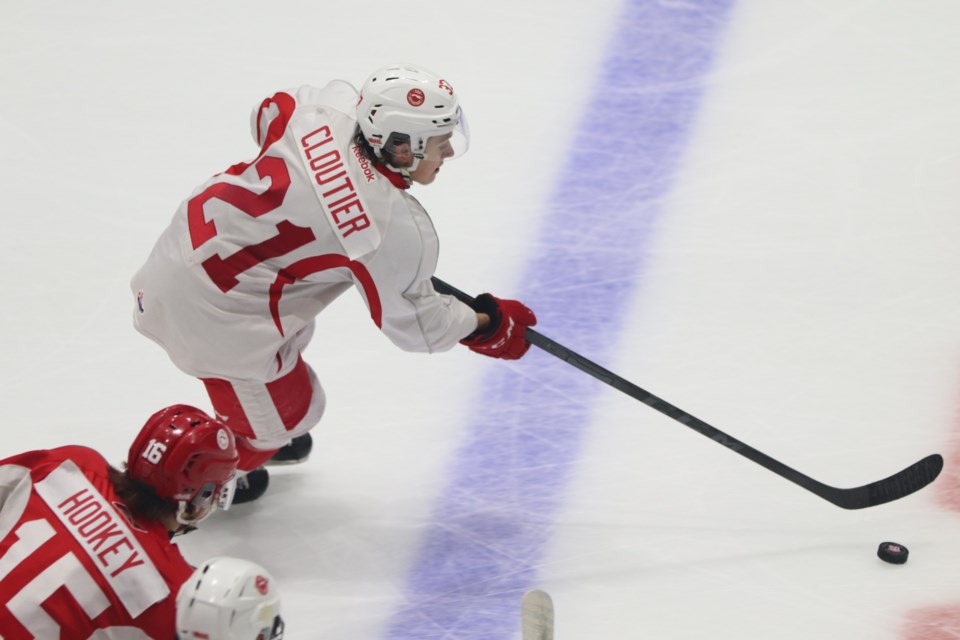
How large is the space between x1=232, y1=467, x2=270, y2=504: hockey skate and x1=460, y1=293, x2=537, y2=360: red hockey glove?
2.57ft

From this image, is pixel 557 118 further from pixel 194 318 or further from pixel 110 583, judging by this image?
pixel 110 583

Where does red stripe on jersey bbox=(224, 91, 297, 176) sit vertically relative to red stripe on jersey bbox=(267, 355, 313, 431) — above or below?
above

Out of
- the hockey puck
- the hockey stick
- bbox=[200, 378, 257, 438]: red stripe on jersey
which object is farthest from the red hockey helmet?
the hockey puck

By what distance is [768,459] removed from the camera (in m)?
3.46

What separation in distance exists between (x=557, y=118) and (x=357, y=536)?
223 cm

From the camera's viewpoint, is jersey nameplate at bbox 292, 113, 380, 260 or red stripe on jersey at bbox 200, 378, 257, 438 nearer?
jersey nameplate at bbox 292, 113, 380, 260

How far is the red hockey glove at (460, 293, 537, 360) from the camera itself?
327cm

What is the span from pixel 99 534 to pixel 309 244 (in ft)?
2.99

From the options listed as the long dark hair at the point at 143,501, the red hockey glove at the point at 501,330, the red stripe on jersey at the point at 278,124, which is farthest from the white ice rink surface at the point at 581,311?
the red stripe on jersey at the point at 278,124

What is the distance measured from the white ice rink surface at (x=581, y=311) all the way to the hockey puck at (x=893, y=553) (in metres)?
0.03

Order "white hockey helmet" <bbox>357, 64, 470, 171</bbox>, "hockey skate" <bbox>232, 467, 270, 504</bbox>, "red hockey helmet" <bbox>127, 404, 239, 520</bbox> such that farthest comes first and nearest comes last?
"hockey skate" <bbox>232, 467, 270, 504</bbox>, "white hockey helmet" <bbox>357, 64, 470, 171</bbox>, "red hockey helmet" <bbox>127, 404, 239, 520</bbox>

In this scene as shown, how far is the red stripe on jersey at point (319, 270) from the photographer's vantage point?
10.00 feet

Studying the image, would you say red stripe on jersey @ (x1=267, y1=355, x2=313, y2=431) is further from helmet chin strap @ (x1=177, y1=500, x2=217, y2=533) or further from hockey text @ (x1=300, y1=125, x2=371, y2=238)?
helmet chin strap @ (x1=177, y1=500, x2=217, y2=533)

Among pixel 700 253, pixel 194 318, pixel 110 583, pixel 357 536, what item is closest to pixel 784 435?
Answer: pixel 700 253
